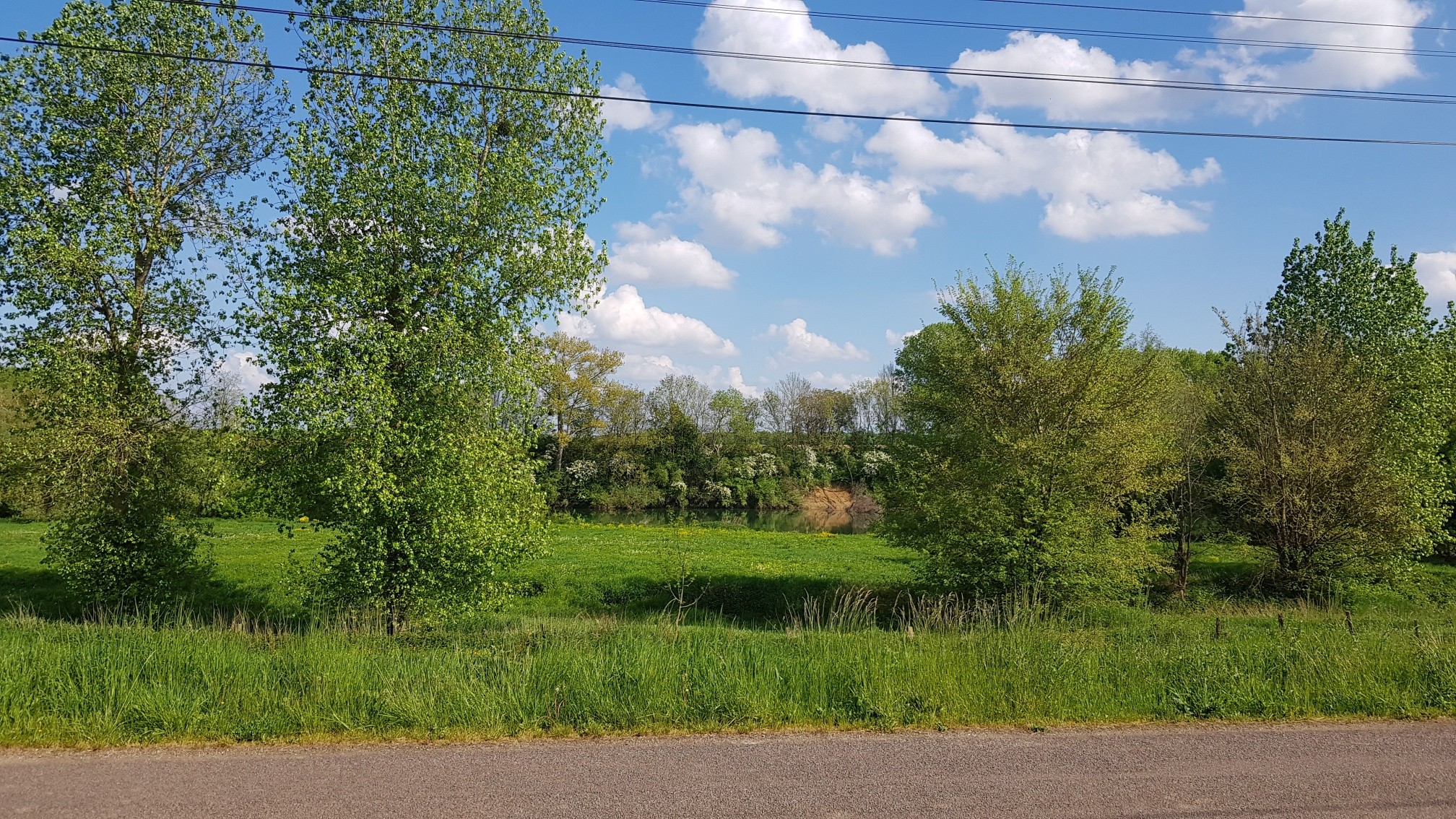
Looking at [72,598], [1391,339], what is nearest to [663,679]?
[72,598]

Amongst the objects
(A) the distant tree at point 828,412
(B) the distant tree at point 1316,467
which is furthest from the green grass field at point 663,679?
(A) the distant tree at point 828,412

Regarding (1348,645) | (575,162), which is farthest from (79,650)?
(1348,645)

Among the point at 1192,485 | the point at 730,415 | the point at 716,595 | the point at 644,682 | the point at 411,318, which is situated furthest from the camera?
the point at 730,415

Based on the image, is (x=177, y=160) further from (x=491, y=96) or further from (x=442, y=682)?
(x=442, y=682)

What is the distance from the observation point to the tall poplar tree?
501 inches

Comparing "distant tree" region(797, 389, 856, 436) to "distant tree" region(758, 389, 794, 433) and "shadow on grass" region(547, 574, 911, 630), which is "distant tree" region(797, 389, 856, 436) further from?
"shadow on grass" region(547, 574, 911, 630)

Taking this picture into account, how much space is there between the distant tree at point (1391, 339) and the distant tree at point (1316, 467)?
348 mm

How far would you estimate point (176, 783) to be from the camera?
579 cm

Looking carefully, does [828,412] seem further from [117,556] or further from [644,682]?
[644,682]

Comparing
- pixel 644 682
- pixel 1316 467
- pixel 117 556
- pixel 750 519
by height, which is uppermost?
pixel 1316 467

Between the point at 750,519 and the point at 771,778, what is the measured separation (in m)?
50.5

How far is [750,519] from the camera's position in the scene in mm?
56406

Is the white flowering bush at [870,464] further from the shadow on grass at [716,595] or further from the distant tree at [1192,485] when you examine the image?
the shadow on grass at [716,595]

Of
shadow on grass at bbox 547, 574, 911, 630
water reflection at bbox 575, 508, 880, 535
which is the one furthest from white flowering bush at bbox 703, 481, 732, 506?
shadow on grass at bbox 547, 574, 911, 630
